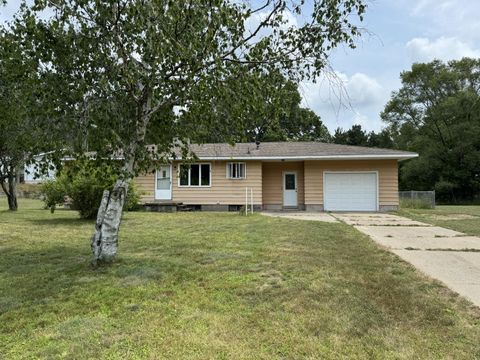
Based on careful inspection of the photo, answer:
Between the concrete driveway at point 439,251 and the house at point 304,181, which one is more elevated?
the house at point 304,181

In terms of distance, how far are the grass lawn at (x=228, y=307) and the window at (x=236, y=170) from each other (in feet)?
38.1

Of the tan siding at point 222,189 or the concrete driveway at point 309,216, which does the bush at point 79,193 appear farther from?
the tan siding at point 222,189

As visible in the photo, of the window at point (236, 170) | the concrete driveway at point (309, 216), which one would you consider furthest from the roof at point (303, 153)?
the concrete driveway at point (309, 216)

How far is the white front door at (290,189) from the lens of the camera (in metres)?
19.6

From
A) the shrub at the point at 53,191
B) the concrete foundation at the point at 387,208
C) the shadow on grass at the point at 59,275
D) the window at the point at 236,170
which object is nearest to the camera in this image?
the shadow on grass at the point at 59,275

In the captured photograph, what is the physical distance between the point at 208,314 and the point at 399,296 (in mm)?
2127

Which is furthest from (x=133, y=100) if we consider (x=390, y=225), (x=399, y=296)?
(x=390, y=225)

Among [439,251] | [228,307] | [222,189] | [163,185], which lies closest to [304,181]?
[222,189]

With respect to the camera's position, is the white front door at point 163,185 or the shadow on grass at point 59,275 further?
the white front door at point 163,185

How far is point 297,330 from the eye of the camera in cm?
345

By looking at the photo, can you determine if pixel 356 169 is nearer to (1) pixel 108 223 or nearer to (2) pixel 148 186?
(2) pixel 148 186

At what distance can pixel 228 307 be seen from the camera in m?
4.07

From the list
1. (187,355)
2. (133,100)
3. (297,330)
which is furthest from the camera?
(133,100)

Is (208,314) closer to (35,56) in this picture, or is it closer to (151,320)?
(151,320)
